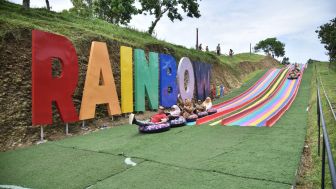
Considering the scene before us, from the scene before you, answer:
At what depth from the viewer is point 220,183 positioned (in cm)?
589

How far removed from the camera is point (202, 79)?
78.6 feet

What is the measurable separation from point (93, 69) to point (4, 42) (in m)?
3.58

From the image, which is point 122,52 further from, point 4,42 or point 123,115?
A: point 4,42

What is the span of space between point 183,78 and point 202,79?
4041 millimetres

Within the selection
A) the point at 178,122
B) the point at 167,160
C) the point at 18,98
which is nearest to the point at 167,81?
A: the point at 178,122

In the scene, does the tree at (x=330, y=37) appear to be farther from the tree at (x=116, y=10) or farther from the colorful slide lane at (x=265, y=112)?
the tree at (x=116, y=10)

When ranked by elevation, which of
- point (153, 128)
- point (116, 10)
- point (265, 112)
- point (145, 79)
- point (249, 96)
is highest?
point (116, 10)

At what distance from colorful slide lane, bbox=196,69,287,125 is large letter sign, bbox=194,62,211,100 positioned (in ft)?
8.09

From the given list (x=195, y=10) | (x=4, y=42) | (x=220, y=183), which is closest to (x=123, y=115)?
(x=4, y=42)

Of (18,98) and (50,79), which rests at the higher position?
(50,79)

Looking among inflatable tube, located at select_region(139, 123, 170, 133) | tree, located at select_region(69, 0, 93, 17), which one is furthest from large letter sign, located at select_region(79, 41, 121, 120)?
tree, located at select_region(69, 0, 93, 17)

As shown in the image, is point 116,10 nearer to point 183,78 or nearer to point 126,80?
A: point 183,78

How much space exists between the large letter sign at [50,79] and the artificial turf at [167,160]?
1.24 meters

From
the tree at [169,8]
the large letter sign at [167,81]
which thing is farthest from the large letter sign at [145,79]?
the tree at [169,8]
